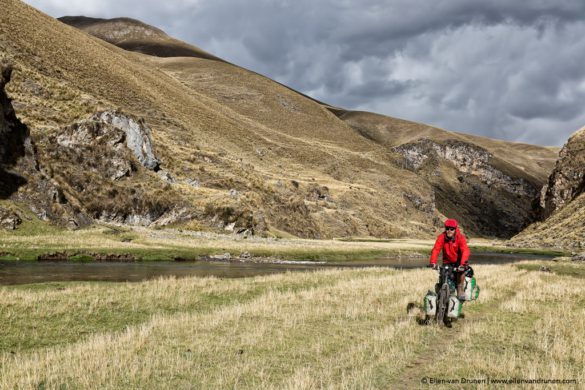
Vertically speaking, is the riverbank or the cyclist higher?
the cyclist

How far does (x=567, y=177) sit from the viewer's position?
162m

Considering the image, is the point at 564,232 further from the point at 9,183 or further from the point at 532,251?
the point at 9,183

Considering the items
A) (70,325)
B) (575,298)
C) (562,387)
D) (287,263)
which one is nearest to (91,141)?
(287,263)

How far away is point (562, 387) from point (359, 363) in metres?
4.02

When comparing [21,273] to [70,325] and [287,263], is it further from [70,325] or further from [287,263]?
[287,263]

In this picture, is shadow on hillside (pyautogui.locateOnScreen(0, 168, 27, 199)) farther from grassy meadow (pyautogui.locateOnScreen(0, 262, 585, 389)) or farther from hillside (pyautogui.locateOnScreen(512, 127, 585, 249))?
hillside (pyautogui.locateOnScreen(512, 127, 585, 249))

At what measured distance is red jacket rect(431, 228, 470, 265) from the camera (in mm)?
15500

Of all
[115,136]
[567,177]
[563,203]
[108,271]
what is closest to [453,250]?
[108,271]

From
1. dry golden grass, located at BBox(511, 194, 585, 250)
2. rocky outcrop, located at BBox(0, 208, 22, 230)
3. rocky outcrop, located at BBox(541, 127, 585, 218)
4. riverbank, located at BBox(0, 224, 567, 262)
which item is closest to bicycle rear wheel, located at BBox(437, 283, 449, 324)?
riverbank, located at BBox(0, 224, 567, 262)

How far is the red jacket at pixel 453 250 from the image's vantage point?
610 inches

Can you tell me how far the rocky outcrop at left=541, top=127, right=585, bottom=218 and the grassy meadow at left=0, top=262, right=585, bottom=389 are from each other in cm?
15498

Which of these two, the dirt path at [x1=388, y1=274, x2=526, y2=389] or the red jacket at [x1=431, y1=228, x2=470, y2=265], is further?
the red jacket at [x1=431, y1=228, x2=470, y2=265]

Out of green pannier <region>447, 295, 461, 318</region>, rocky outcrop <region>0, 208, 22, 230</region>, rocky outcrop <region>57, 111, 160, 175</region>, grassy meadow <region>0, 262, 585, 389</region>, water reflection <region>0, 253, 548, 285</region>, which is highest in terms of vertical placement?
rocky outcrop <region>57, 111, 160, 175</region>

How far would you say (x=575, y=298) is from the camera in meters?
23.3
